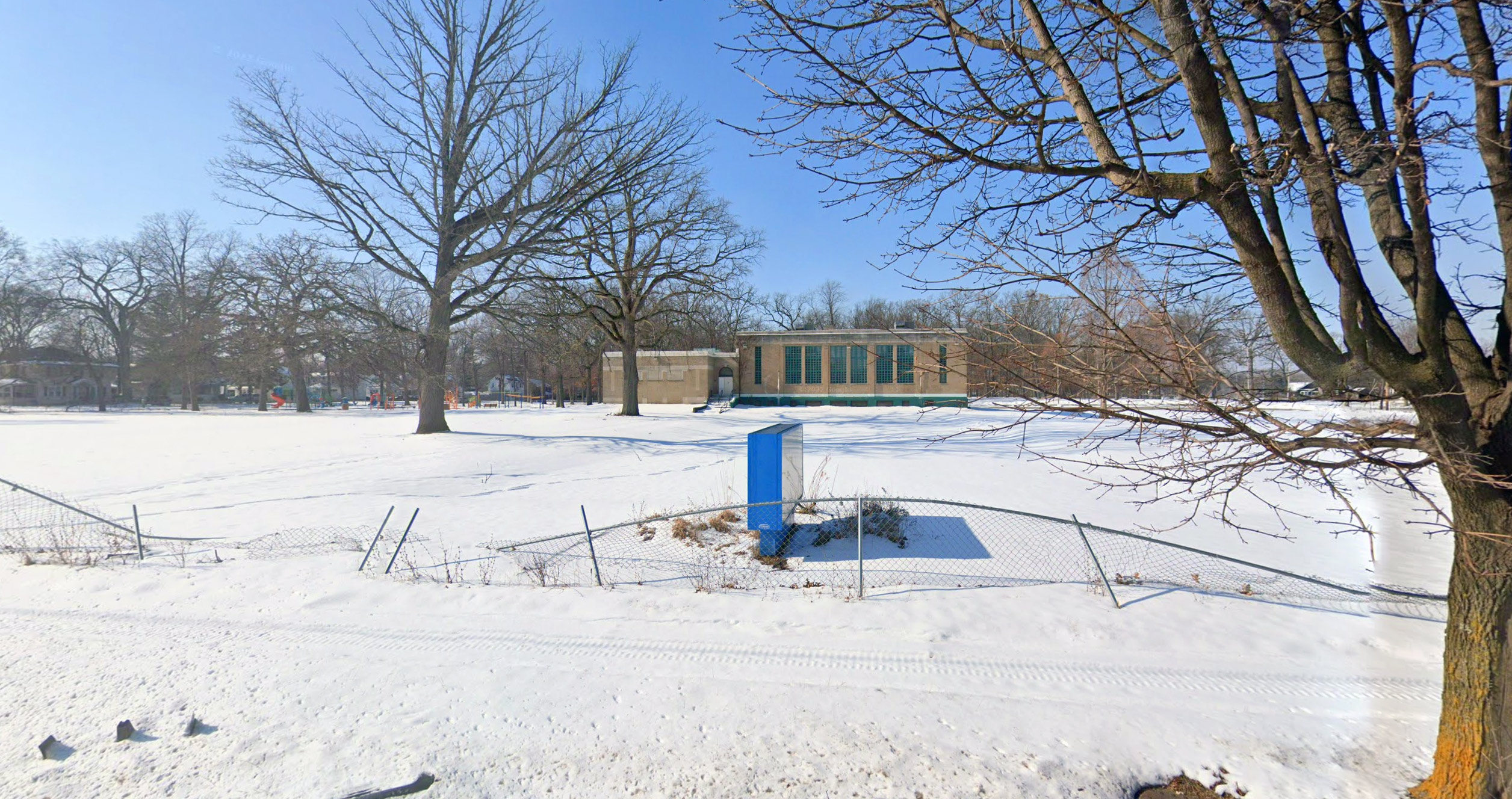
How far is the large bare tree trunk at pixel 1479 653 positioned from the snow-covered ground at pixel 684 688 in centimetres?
41

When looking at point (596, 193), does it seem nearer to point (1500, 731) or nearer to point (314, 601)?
point (314, 601)

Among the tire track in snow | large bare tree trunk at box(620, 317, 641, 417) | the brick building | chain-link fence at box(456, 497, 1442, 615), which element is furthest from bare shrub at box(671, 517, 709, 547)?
the brick building

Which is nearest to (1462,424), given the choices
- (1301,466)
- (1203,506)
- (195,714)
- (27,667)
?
(1301,466)

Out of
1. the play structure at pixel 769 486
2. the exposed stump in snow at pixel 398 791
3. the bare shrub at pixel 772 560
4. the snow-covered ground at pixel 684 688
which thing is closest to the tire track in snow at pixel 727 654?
the snow-covered ground at pixel 684 688

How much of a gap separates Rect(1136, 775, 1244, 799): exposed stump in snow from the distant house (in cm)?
6969

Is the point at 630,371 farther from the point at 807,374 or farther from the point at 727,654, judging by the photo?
the point at 727,654

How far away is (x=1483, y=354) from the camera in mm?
Answer: 2793

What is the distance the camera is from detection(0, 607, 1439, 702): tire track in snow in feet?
14.1

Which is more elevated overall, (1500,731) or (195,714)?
(1500,731)

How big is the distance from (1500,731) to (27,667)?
826 cm

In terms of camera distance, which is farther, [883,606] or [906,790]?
[883,606]

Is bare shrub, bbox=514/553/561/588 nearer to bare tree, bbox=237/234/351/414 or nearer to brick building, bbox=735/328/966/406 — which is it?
bare tree, bbox=237/234/351/414

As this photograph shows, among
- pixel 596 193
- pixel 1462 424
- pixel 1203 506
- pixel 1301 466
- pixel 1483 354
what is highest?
pixel 596 193

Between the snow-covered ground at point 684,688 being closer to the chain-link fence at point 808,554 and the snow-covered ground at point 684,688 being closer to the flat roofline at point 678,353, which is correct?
the chain-link fence at point 808,554
